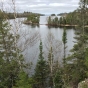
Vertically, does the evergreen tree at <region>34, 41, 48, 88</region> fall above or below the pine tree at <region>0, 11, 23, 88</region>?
below

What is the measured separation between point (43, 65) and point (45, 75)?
1395 mm

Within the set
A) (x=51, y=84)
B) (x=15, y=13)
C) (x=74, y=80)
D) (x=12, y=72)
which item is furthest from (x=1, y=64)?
(x=51, y=84)

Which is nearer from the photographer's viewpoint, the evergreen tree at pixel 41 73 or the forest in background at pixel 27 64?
the forest in background at pixel 27 64

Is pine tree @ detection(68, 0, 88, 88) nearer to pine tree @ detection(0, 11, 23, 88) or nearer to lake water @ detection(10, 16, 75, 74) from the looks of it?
lake water @ detection(10, 16, 75, 74)

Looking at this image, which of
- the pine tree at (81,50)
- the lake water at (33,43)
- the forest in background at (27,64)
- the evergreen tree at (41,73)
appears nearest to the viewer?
the lake water at (33,43)

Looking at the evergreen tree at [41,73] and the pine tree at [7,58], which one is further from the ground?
the pine tree at [7,58]

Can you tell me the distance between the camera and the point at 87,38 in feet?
58.5

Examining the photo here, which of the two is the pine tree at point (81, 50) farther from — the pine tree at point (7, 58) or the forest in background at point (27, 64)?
the pine tree at point (7, 58)

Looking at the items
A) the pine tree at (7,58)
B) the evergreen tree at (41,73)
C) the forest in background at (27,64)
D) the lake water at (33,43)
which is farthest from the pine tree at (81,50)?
the pine tree at (7,58)

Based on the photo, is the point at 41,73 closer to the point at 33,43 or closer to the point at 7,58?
the point at 33,43

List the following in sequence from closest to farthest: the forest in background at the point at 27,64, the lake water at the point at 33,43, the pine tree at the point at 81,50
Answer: the lake water at the point at 33,43
the forest in background at the point at 27,64
the pine tree at the point at 81,50

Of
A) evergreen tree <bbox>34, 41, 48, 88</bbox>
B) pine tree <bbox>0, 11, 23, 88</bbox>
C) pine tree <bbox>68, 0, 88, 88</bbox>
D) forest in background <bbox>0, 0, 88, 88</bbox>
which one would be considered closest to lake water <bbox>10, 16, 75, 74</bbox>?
forest in background <bbox>0, 0, 88, 88</bbox>

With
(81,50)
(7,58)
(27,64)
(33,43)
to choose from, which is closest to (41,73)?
(33,43)

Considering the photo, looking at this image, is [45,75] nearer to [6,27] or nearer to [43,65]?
[43,65]
